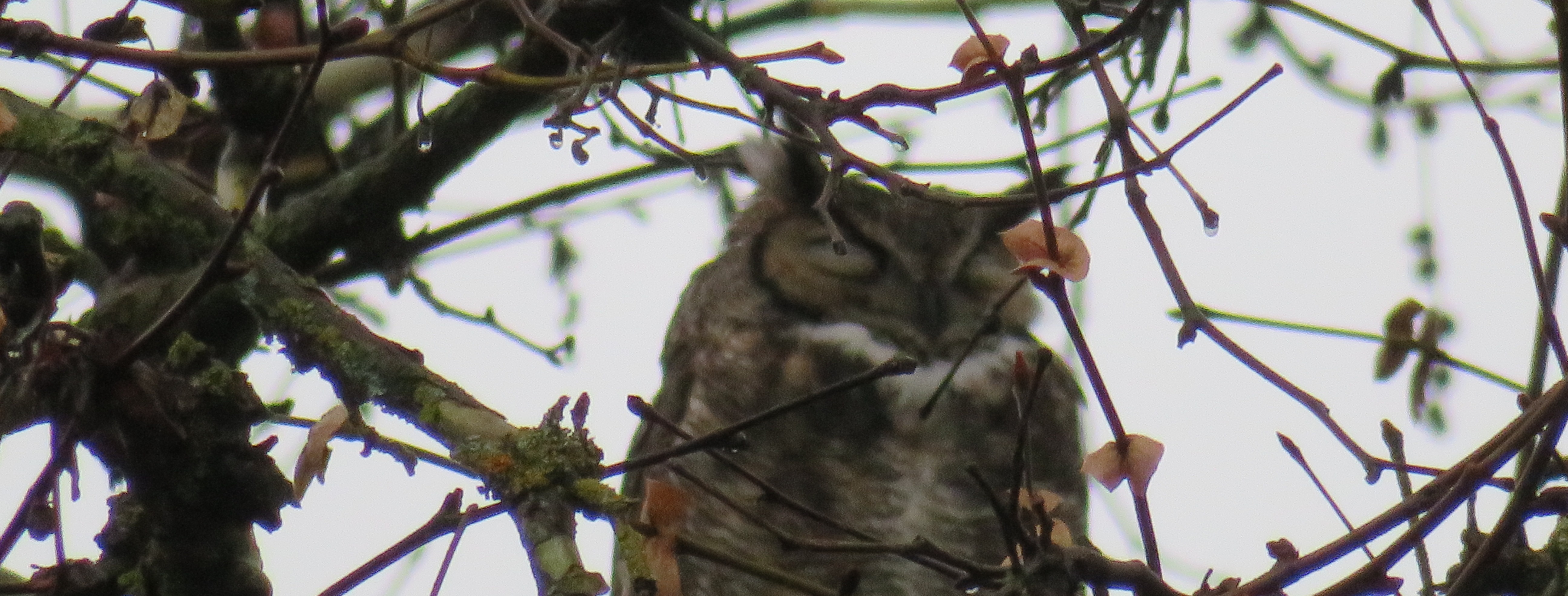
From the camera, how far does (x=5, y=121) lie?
175 centimetres

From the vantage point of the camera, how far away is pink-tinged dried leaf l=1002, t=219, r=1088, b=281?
1.59m

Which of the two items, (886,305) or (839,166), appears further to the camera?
(886,305)

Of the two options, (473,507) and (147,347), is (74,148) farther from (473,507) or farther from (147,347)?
(473,507)

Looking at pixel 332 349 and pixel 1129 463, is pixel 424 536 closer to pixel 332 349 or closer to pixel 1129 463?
pixel 332 349

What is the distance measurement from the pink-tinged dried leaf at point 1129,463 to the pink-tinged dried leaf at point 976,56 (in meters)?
0.44

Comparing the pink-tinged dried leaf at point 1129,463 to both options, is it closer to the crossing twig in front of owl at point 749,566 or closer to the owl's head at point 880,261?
the crossing twig in front of owl at point 749,566

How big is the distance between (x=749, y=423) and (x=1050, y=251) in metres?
0.32

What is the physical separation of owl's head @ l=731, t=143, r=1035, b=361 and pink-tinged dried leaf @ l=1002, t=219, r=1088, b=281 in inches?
76.0

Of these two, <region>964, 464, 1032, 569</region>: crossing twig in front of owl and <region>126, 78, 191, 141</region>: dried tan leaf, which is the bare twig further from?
<region>126, 78, 191, 141</region>: dried tan leaf

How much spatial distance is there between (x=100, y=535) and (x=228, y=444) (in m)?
0.24

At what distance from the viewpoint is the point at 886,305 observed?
145 inches

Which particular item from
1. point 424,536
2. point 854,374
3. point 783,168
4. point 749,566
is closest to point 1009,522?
point 749,566

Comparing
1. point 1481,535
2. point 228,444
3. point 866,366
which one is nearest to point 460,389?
point 228,444

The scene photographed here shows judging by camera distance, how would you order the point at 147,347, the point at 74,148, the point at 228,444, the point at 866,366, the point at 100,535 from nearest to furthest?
the point at 147,347 < the point at 228,444 < the point at 100,535 < the point at 74,148 < the point at 866,366
